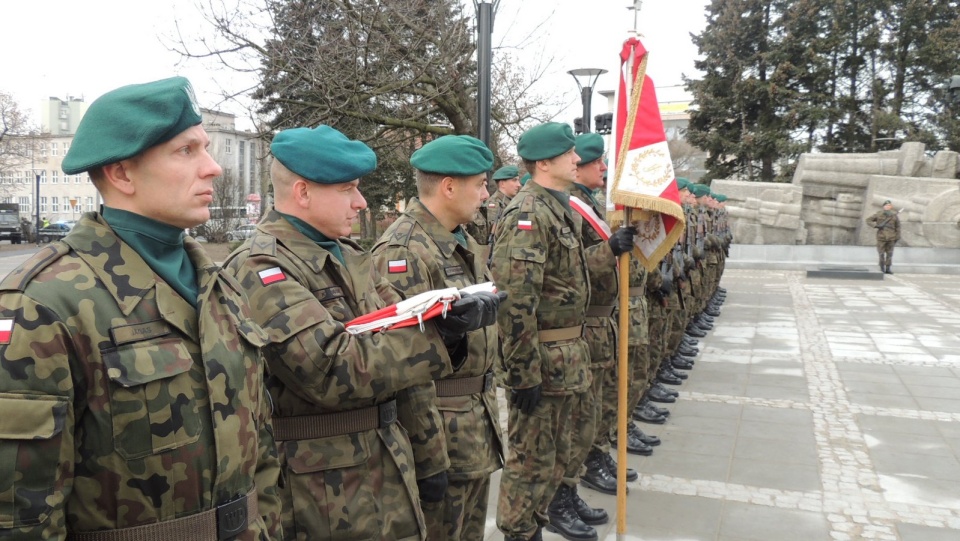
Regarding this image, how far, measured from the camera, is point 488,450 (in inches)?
117

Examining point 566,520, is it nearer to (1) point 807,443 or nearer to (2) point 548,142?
(2) point 548,142

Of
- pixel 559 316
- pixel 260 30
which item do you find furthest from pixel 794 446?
pixel 260 30

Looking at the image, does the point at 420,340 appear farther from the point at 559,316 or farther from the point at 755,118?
the point at 755,118

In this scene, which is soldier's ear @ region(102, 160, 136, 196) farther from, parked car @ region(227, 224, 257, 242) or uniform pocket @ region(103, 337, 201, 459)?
parked car @ region(227, 224, 257, 242)

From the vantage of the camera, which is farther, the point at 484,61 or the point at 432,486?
the point at 484,61

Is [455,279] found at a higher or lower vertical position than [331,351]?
higher

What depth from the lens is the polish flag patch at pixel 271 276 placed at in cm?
205

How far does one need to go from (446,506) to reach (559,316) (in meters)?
1.32

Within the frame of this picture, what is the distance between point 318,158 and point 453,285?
92 centimetres

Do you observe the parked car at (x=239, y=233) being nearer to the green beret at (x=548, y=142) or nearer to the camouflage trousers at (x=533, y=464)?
the green beret at (x=548, y=142)

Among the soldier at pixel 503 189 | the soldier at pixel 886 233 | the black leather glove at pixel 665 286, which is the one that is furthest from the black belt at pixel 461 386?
the soldier at pixel 886 233

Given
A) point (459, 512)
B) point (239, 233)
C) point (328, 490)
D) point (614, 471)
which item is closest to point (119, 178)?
point (328, 490)

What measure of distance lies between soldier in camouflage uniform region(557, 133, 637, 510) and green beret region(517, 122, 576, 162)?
475 mm

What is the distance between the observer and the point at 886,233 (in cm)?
1944
